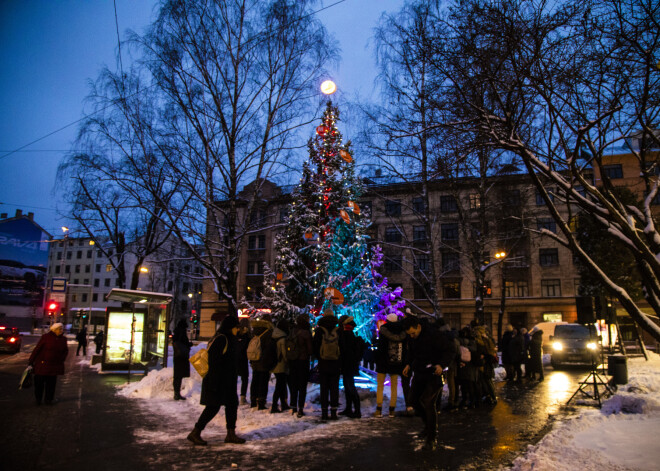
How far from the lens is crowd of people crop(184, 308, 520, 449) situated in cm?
656

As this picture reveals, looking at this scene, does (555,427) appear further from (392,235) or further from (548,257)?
(392,235)

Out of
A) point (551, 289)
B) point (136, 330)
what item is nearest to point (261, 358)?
point (136, 330)

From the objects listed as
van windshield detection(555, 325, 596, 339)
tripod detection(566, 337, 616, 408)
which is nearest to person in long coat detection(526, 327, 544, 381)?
tripod detection(566, 337, 616, 408)

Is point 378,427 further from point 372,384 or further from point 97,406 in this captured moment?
point 97,406

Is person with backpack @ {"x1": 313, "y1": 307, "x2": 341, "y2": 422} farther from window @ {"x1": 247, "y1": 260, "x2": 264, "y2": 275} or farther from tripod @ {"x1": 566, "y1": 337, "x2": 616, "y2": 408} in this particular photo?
window @ {"x1": 247, "y1": 260, "x2": 264, "y2": 275}

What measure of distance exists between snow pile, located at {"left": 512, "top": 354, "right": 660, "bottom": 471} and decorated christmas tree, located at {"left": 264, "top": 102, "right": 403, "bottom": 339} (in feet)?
28.0

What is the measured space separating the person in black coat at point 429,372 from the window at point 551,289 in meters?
42.1

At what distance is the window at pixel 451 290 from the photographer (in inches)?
1795

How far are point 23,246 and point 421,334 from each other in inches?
2012

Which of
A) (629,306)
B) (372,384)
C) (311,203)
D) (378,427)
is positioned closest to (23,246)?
(311,203)

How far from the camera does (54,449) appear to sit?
20.1 feet

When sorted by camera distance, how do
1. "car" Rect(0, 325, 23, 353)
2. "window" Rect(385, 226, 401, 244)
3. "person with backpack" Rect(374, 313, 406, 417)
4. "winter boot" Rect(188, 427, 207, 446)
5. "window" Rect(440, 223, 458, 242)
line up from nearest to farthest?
"winter boot" Rect(188, 427, 207, 446) < "person with backpack" Rect(374, 313, 406, 417) < "car" Rect(0, 325, 23, 353) < "window" Rect(440, 223, 458, 242) < "window" Rect(385, 226, 401, 244)

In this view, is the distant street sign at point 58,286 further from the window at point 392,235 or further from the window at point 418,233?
the window at point 418,233

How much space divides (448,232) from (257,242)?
2305cm
